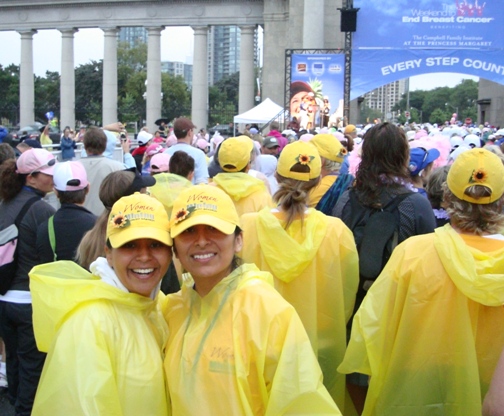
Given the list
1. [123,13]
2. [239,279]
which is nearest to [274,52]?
[123,13]

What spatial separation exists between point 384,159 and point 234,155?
85.2 inches

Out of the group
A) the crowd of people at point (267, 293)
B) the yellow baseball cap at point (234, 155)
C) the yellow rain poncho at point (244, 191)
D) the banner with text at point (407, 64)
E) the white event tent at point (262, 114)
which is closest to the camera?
the crowd of people at point (267, 293)

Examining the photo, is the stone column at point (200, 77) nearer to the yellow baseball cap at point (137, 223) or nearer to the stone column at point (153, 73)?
the stone column at point (153, 73)

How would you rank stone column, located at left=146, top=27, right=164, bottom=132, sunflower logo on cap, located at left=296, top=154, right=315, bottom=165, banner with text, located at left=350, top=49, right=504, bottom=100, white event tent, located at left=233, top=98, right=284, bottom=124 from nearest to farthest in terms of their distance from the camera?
sunflower logo on cap, located at left=296, top=154, right=315, bottom=165 < banner with text, located at left=350, top=49, right=504, bottom=100 < white event tent, located at left=233, top=98, right=284, bottom=124 < stone column, located at left=146, top=27, right=164, bottom=132

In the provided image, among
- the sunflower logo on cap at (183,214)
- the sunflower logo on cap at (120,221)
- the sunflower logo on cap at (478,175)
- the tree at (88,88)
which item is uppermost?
the tree at (88,88)

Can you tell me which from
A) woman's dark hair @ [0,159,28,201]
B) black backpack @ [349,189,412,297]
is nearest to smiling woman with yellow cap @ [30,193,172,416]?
black backpack @ [349,189,412,297]

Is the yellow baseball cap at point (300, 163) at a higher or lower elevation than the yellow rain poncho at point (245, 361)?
higher

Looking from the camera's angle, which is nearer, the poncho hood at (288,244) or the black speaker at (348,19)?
the poncho hood at (288,244)

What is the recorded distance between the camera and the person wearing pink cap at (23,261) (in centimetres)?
552

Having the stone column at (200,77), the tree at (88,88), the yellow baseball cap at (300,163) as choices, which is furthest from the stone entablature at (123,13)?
the tree at (88,88)

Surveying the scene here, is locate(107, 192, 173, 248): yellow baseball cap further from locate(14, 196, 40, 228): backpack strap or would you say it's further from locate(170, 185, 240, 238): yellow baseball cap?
locate(14, 196, 40, 228): backpack strap

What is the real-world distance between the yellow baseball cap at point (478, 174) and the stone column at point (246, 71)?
3917cm

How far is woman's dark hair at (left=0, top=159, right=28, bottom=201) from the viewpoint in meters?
5.96

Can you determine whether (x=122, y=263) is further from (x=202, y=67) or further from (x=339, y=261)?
(x=202, y=67)
